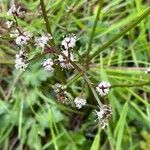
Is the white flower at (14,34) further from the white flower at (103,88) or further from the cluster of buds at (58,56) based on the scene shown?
the white flower at (103,88)

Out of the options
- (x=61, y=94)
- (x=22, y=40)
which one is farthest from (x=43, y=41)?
(x=61, y=94)

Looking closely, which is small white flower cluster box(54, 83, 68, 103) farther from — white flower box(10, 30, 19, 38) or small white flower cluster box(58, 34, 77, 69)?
white flower box(10, 30, 19, 38)

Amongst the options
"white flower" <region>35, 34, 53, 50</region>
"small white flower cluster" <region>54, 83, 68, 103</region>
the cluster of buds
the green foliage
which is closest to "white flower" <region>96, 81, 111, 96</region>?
the cluster of buds

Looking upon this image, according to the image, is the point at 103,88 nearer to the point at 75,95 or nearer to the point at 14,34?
the point at 14,34

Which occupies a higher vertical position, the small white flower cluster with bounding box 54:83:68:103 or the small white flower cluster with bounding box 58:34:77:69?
the small white flower cluster with bounding box 58:34:77:69

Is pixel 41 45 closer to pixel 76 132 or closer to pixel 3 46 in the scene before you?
pixel 3 46

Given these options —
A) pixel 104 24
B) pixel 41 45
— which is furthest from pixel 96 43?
pixel 41 45

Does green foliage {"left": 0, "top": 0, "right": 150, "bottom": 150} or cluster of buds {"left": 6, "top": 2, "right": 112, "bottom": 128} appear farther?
green foliage {"left": 0, "top": 0, "right": 150, "bottom": 150}

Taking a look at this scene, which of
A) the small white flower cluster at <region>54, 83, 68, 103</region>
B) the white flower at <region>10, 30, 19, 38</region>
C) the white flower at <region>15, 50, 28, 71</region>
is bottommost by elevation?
the small white flower cluster at <region>54, 83, 68, 103</region>
